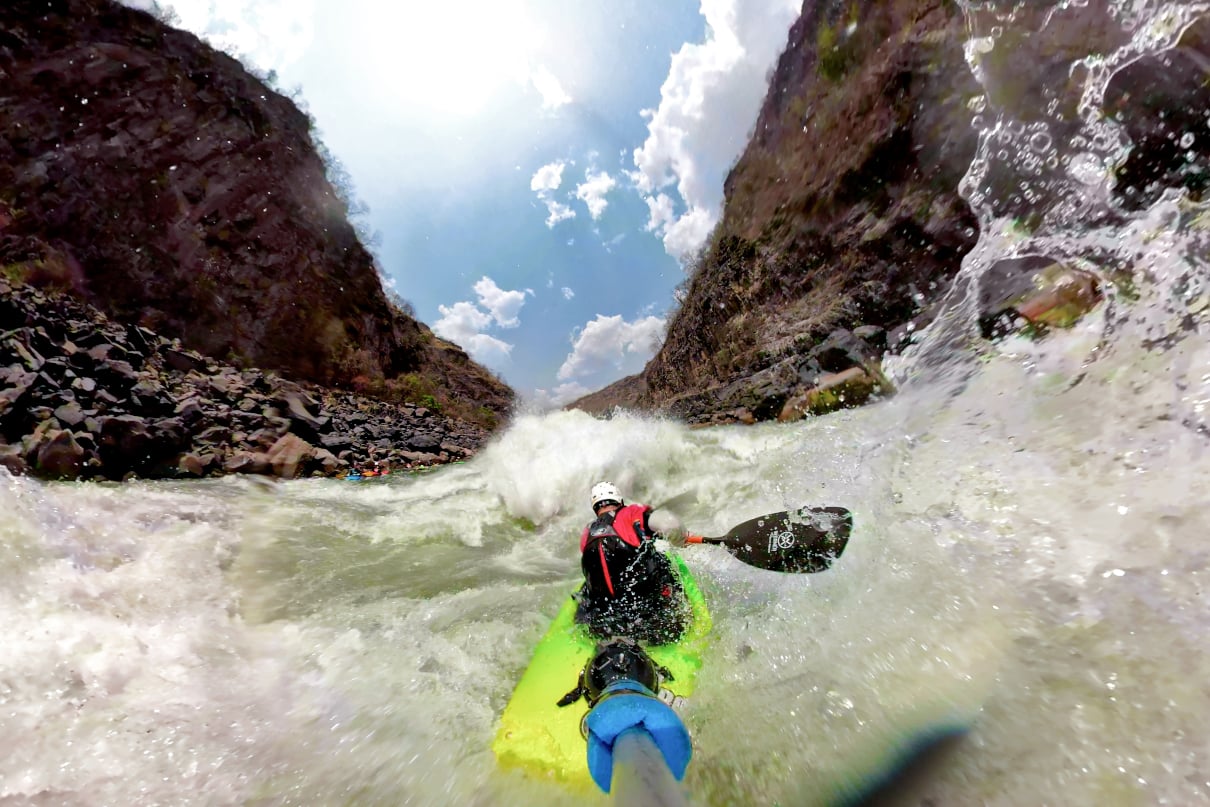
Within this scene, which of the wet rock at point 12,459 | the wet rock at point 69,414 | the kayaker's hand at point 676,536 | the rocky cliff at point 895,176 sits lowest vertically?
the kayaker's hand at point 676,536

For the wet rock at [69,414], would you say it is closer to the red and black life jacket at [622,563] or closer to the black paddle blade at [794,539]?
the red and black life jacket at [622,563]

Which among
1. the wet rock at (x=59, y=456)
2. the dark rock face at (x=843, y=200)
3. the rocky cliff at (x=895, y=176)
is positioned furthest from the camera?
the dark rock face at (x=843, y=200)

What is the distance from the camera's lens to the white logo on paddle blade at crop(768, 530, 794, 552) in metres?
4.06

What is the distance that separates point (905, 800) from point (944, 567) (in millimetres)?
1656

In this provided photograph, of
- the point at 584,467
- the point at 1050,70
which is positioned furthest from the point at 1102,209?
the point at 584,467

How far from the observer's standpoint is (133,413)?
614 cm

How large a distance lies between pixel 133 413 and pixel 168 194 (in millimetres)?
12682

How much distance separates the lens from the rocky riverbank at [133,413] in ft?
16.4

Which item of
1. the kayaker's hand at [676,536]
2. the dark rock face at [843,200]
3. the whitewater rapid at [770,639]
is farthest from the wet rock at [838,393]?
the kayaker's hand at [676,536]

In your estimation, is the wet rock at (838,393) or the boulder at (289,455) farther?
the wet rock at (838,393)

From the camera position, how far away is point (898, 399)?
7.24 m

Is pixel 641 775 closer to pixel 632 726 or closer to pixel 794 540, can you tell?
pixel 632 726

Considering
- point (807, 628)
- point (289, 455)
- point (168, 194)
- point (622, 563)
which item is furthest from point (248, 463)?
point (168, 194)

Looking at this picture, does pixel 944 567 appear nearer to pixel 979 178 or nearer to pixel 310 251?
pixel 979 178
